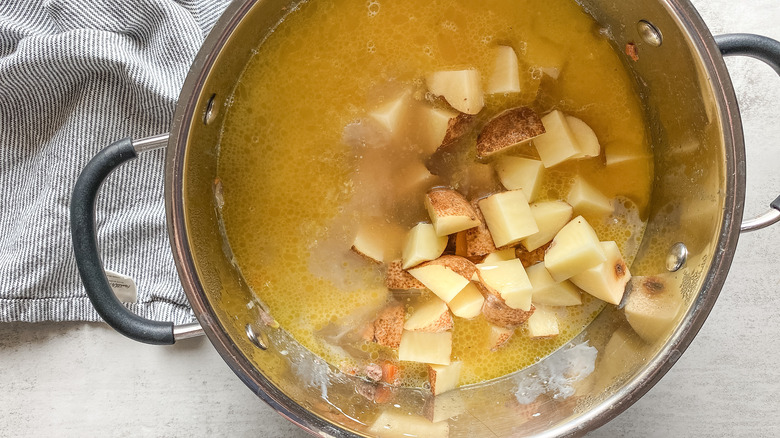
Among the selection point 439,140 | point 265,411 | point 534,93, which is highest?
point 534,93

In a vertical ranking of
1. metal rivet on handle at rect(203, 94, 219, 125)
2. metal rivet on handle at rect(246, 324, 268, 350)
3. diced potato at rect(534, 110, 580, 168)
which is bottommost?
metal rivet on handle at rect(246, 324, 268, 350)

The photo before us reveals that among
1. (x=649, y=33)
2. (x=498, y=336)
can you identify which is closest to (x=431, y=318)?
(x=498, y=336)

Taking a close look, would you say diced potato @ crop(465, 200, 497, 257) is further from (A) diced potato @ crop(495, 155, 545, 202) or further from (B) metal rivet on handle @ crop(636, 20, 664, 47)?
(B) metal rivet on handle @ crop(636, 20, 664, 47)

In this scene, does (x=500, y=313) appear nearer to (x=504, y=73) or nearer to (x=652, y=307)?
(x=652, y=307)

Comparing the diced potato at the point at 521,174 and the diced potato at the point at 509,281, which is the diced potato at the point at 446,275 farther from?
the diced potato at the point at 521,174

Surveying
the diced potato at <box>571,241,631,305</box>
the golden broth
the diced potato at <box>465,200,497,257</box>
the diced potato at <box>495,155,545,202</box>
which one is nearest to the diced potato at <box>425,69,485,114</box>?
the golden broth

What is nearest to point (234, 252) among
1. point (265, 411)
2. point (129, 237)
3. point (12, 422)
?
point (129, 237)

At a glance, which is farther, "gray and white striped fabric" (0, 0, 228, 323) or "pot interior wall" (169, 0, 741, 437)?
"gray and white striped fabric" (0, 0, 228, 323)

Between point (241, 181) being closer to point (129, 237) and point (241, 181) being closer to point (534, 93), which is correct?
point (129, 237)

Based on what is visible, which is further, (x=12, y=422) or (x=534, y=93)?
(x=12, y=422)
